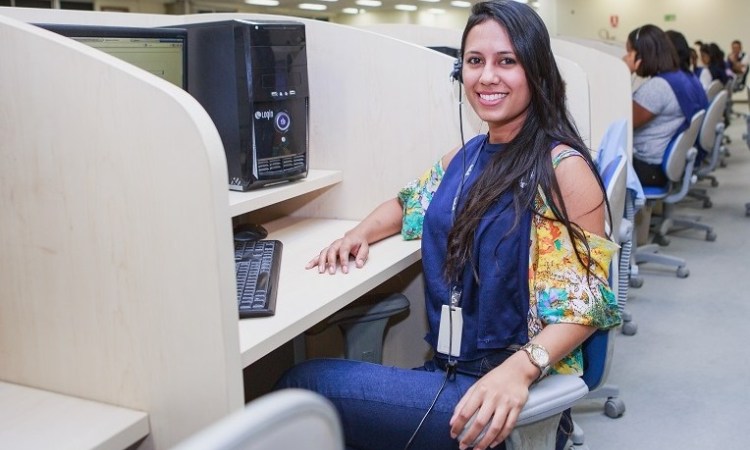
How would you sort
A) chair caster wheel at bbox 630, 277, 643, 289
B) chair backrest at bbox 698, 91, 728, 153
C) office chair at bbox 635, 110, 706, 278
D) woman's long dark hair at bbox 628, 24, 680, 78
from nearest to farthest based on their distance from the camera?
chair caster wheel at bbox 630, 277, 643, 289, office chair at bbox 635, 110, 706, 278, woman's long dark hair at bbox 628, 24, 680, 78, chair backrest at bbox 698, 91, 728, 153

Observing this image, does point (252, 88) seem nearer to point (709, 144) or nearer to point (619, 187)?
point (619, 187)

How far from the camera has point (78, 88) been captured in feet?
2.97

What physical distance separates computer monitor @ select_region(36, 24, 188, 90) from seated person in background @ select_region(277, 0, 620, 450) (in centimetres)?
64

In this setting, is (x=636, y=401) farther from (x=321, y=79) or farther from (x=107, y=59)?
(x=107, y=59)

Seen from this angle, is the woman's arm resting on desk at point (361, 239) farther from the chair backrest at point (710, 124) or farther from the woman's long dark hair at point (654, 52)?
the chair backrest at point (710, 124)

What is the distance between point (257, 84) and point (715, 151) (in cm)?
374

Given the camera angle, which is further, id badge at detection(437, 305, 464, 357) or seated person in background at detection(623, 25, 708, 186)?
seated person in background at detection(623, 25, 708, 186)

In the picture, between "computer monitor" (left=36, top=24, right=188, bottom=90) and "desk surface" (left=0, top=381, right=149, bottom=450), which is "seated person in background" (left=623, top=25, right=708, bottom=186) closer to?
"computer monitor" (left=36, top=24, right=188, bottom=90)

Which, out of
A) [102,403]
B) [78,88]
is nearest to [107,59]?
[78,88]

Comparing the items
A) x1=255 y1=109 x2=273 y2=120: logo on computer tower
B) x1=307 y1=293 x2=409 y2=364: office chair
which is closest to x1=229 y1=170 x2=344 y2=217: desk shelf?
x1=255 y1=109 x2=273 y2=120: logo on computer tower

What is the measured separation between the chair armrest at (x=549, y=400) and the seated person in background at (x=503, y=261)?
5 centimetres

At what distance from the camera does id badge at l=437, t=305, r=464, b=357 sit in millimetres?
1274

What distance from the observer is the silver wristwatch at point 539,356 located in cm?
113

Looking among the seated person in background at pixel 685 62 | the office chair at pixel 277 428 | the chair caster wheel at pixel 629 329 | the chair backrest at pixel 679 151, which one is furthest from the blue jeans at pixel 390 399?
the seated person in background at pixel 685 62
